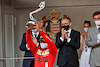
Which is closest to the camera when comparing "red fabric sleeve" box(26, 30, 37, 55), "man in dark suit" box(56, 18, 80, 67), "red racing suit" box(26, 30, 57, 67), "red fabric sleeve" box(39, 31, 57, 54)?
"red fabric sleeve" box(39, 31, 57, 54)

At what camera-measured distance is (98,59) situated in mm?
5445

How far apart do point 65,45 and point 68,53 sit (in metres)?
0.15

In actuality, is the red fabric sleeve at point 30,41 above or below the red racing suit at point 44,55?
above

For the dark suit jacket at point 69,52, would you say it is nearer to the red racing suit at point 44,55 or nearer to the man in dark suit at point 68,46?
the man in dark suit at point 68,46

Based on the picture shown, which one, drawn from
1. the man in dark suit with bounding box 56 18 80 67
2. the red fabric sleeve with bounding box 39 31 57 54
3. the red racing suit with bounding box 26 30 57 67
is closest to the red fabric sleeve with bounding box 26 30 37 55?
the red racing suit with bounding box 26 30 57 67

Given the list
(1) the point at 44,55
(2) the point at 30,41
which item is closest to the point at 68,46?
(1) the point at 44,55

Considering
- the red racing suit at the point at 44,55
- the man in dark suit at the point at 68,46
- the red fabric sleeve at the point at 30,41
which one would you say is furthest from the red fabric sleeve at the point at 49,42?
the man in dark suit at the point at 68,46

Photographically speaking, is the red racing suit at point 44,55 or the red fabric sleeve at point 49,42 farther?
the red racing suit at point 44,55

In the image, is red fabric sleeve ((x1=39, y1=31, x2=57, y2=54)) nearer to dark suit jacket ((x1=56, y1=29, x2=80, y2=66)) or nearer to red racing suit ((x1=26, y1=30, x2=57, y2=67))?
red racing suit ((x1=26, y1=30, x2=57, y2=67))

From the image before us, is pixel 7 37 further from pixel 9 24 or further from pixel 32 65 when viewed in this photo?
pixel 32 65

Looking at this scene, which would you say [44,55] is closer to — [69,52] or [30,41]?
[30,41]

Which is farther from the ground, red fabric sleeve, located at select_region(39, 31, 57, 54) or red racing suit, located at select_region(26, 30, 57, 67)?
red fabric sleeve, located at select_region(39, 31, 57, 54)

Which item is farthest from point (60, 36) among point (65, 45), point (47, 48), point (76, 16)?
point (76, 16)

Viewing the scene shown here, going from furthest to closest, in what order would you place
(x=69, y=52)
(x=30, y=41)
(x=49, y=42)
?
(x=69, y=52) < (x=30, y=41) < (x=49, y=42)
